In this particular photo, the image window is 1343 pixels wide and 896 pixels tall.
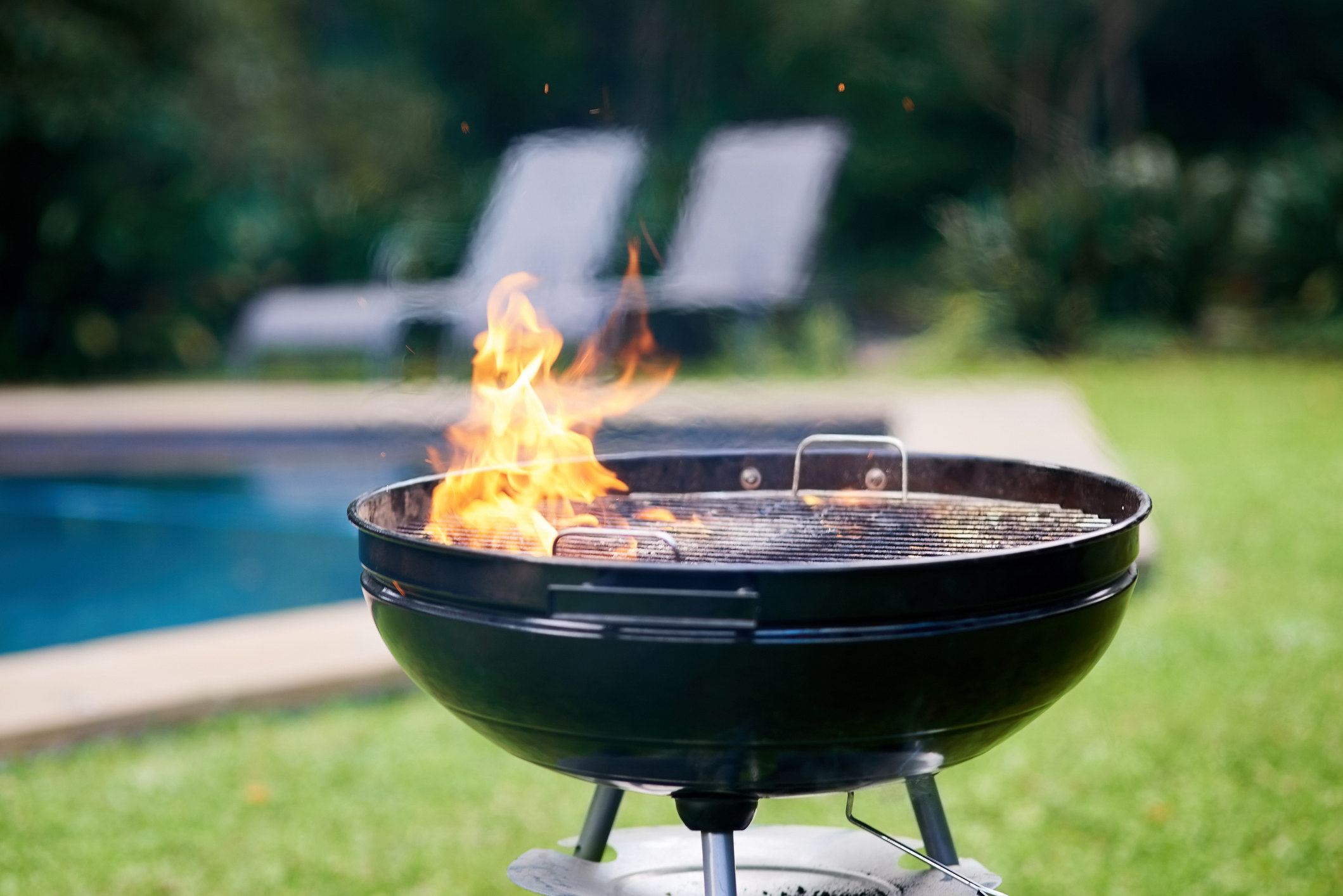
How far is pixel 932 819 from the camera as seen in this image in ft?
4.21

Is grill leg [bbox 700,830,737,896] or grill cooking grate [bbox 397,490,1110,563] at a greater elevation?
grill cooking grate [bbox 397,490,1110,563]

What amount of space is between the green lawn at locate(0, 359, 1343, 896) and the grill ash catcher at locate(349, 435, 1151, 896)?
0.67 m

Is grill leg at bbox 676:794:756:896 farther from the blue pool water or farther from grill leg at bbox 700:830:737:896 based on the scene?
the blue pool water

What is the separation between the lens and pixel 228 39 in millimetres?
9836

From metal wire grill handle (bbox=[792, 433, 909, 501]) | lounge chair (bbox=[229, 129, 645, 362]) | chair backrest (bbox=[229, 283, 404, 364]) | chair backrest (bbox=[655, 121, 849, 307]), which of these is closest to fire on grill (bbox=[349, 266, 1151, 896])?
metal wire grill handle (bbox=[792, 433, 909, 501])

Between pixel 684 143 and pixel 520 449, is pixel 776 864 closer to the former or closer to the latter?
pixel 520 449

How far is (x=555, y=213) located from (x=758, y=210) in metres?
1.07

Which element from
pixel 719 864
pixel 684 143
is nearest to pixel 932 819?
pixel 719 864

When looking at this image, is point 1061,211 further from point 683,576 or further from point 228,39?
point 683,576

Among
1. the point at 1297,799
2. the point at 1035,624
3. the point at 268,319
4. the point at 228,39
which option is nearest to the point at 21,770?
the point at 1035,624

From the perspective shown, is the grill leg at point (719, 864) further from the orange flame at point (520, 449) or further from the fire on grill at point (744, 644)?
the orange flame at point (520, 449)

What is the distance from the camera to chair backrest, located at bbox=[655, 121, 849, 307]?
21.7 feet

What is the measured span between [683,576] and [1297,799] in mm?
1460

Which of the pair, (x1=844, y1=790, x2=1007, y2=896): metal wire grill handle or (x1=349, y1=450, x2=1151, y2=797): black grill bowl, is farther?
(x1=844, y1=790, x2=1007, y2=896): metal wire grill handle
